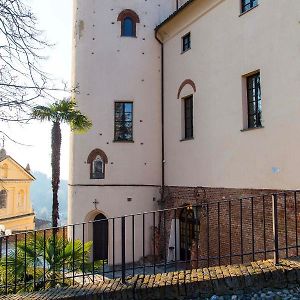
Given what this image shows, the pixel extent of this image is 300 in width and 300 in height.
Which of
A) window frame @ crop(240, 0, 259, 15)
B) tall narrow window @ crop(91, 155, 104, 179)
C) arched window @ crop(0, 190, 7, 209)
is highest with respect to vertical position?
window frame @ crop(240, 0, 259, 15)

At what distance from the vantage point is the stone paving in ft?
15.4

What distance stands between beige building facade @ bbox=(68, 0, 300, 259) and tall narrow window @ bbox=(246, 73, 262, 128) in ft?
0.10

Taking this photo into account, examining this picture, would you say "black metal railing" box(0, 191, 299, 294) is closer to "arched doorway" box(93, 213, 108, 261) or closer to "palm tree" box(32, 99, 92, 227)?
"arched doorway" box(93, 213, 108, 261)

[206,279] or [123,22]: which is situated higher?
[123,22]

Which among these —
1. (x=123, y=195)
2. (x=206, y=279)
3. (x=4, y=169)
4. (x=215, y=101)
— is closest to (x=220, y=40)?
(x=215, y=101)

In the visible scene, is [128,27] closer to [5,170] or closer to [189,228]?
[189,228]

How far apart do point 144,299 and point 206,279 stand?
2.74 feet

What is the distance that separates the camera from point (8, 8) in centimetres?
655

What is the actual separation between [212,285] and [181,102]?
Answer: 10.8 m

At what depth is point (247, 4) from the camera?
11.6 m

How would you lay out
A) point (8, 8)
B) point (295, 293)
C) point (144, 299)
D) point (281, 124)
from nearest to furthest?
point (295, 293), point (144, 299), point (8, 8), point (281, 124)

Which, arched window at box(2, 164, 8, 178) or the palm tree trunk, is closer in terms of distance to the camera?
the palm tree trunk

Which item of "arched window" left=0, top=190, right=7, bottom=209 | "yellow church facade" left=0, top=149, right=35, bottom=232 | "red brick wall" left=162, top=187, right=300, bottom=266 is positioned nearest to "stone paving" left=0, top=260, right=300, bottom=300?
"red brick wall" left=162, top=187, right=300, bottom=266

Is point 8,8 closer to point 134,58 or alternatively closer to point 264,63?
point 264,63
